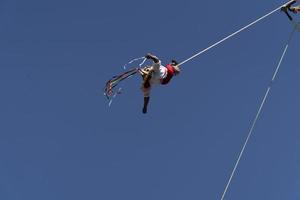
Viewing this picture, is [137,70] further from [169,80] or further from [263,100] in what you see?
[263,100]

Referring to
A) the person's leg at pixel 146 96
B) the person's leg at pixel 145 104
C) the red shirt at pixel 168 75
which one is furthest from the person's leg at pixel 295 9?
the person's leg at pixel 145 104

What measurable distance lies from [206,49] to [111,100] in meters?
2.07

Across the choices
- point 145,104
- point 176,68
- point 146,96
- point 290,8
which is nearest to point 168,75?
point 176,68

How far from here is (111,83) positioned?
9578 millimetres

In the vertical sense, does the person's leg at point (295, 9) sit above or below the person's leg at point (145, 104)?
above

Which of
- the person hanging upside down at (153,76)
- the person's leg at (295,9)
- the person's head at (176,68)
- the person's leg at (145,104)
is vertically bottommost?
the person's leg at (145,104)

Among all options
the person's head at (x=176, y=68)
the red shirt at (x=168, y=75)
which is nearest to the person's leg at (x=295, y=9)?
the person's head at (x=176, y=68)

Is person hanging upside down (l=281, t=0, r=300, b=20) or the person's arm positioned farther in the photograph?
person hanging upside down (l=281, t=0, r=300, b=20)

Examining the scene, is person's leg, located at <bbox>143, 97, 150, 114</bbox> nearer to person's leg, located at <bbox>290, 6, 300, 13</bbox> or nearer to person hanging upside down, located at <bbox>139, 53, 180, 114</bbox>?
person hanging upside down, located at <bbox>139, 53, 180, 114</bbox>

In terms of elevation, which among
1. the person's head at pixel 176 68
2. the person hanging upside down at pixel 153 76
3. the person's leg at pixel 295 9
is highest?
the person's leg at pixel 295 9

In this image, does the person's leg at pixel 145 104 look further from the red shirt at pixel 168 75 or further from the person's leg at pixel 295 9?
the person's leg at pixel 295 9

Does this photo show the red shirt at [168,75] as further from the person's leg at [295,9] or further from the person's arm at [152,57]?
the person's leg at [295,9]

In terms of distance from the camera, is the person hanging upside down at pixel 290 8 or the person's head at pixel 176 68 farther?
the person hanging upside down at pixel 290 8

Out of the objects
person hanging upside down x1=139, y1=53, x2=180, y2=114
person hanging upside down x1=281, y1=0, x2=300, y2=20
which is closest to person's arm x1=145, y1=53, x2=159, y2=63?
person hanging upside down x1=139, y1=53, x2=180, y2=114
